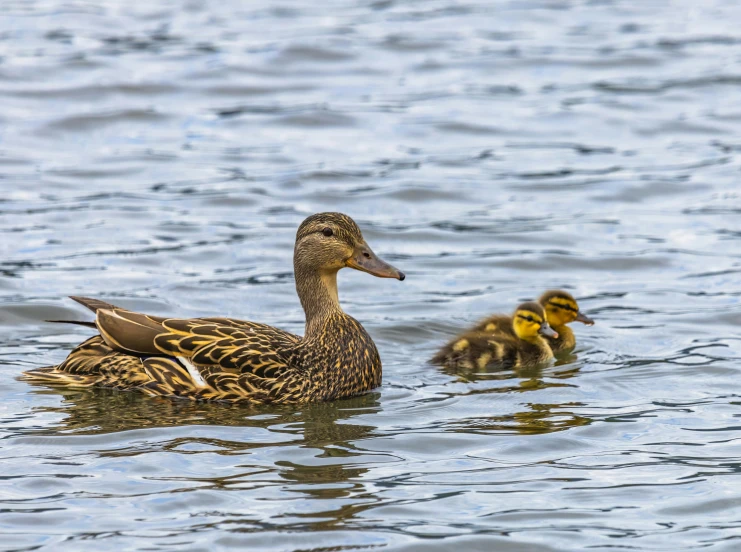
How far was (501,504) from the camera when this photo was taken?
20.9 feet

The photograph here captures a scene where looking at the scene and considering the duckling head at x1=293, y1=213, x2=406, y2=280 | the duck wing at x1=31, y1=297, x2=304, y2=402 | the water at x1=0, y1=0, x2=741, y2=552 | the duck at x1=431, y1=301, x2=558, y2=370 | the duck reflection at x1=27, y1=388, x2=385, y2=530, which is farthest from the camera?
the duck at x1=431, y1=301, x2=558, y2=370

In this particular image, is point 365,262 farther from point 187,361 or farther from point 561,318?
point 561,318

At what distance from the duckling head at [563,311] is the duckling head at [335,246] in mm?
1615

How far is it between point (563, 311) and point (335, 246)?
6.30 feet

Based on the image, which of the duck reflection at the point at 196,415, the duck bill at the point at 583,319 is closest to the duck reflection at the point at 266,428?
the duck reflection at the point at 196,415

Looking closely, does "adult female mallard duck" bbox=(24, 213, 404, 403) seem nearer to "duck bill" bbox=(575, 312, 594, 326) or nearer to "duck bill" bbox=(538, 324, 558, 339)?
"duck bill" bbox=(538, 324, 558, 339)

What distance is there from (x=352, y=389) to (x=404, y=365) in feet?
3.11

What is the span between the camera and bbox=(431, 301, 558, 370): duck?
888 cm

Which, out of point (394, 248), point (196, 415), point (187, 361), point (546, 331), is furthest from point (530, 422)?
point (394, 248)

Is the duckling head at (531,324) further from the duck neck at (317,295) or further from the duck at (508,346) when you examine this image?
the duck neck at (317,295)

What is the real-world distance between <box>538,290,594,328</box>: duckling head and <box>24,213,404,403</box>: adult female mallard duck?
5.23 feet

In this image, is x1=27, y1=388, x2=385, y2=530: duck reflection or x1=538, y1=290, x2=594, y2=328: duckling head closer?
x1=27, y1=388, x2=385, y2=530: duck reflection

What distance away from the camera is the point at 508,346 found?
898cm

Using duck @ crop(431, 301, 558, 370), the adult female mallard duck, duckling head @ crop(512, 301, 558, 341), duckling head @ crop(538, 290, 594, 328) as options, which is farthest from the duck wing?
duckling head @ crop(538, 290, 594, 328)
